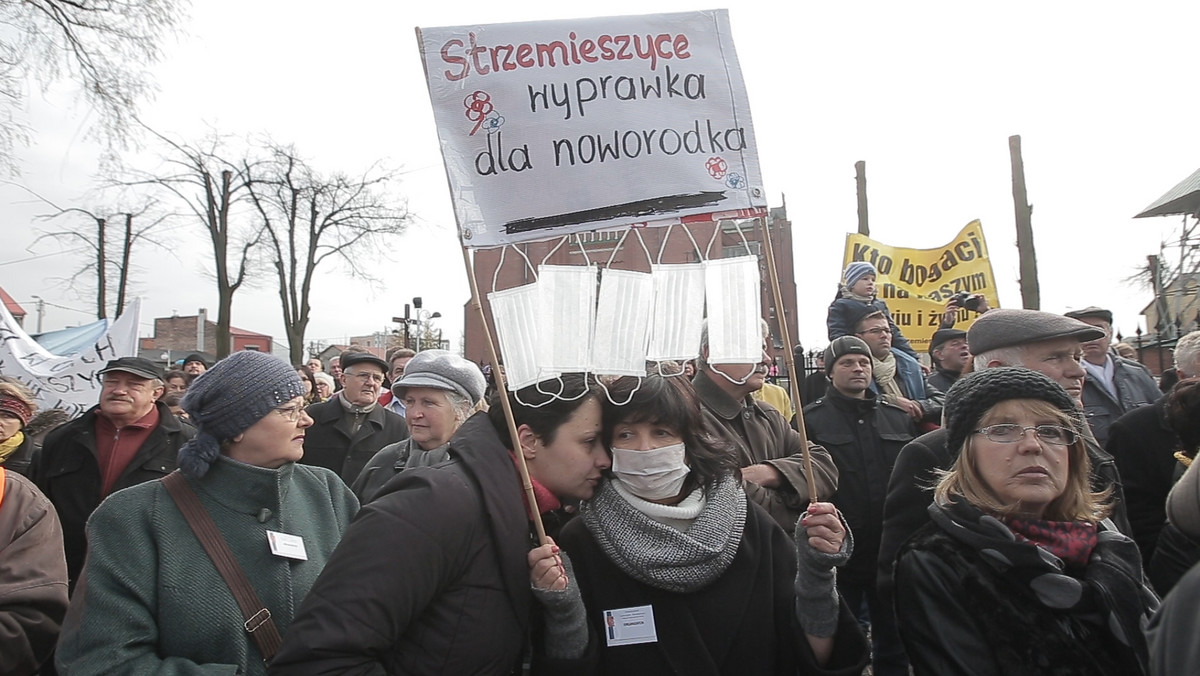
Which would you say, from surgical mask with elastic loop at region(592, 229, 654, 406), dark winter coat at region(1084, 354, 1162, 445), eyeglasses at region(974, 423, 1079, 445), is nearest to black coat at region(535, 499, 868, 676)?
surgical mask with elastic loop at region(592, 229, 654, 406)

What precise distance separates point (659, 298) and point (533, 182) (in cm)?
51

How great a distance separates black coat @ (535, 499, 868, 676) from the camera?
208 centimetres

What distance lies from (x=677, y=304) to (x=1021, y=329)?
1.74 meters

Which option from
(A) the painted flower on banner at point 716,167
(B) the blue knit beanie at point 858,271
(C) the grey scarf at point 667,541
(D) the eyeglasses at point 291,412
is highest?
(A) the painted flower on banner at point 716,167

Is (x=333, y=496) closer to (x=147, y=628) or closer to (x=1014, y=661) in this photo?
(x=147, y=628)

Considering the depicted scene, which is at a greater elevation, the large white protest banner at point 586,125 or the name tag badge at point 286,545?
the large white protest banner at point 586,125

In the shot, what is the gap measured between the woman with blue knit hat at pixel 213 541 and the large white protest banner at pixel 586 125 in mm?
984

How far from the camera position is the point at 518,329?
6.93 feet

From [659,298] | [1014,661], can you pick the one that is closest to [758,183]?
[659,298]

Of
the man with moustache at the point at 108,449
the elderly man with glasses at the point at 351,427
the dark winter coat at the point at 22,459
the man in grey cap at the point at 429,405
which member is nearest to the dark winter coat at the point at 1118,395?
the man in grey cap at the point at 429,405

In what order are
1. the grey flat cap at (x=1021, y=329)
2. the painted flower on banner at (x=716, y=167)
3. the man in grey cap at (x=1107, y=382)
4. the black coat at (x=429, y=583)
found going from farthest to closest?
the man in grey cap at (x=1107, y=382), the grey flat cap at (x=1021, y=329), the painted flower on banner at (x=716, y=167), the black coat at (x=429, y=583)

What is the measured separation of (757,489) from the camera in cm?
317

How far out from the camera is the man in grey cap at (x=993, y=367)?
267 cm

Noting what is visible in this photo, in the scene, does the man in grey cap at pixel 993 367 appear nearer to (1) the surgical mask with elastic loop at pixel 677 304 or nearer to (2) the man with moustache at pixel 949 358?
(1) the surgical mask with elastic loop at pixel 677 304
